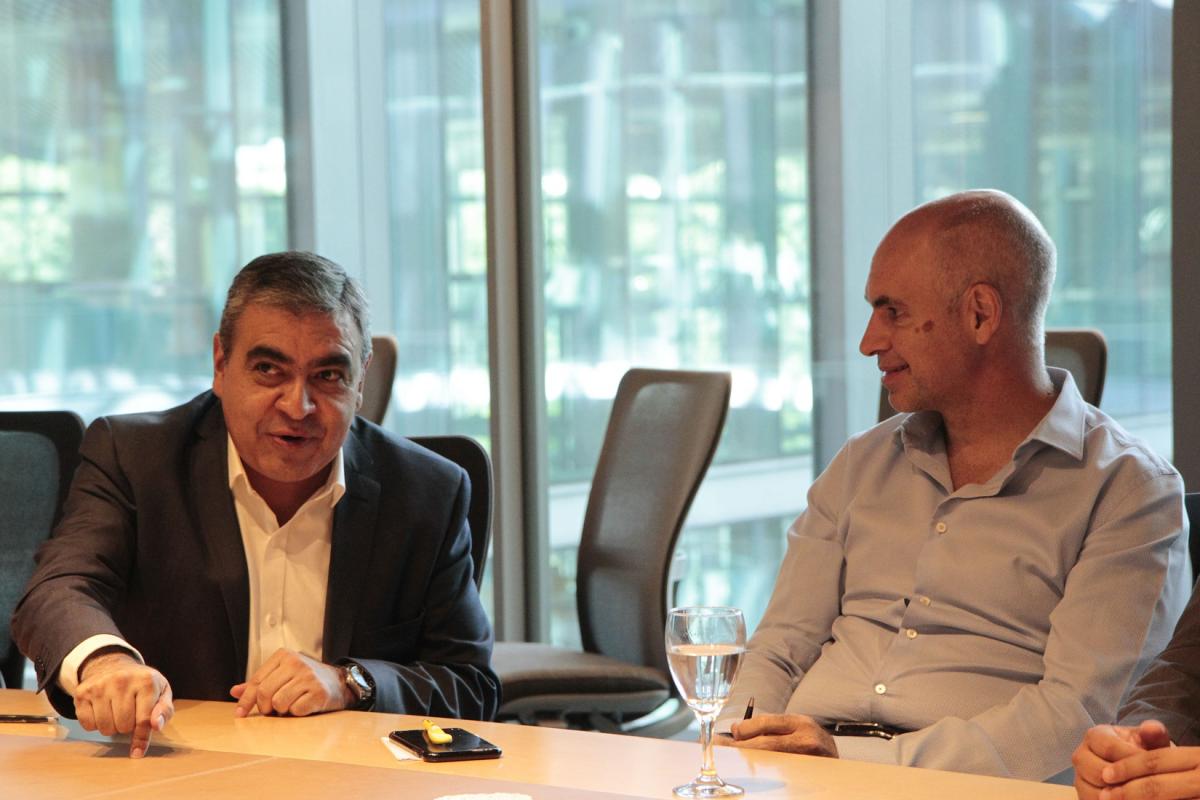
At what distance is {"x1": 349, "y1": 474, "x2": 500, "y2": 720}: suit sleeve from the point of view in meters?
2.29

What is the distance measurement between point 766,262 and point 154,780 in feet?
10.9

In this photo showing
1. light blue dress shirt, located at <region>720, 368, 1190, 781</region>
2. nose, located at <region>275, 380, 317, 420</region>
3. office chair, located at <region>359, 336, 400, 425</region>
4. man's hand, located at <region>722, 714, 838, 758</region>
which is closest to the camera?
man's hand, located at <region>722, 714, 838, 758</region>

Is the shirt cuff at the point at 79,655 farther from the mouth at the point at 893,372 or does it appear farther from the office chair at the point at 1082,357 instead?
the office chair at the point at 1082,357

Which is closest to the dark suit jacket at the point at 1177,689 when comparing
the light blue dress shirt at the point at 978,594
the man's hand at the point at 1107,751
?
the light blue dress shirt at the point at 978,594

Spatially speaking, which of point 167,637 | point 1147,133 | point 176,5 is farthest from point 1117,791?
point 176,5

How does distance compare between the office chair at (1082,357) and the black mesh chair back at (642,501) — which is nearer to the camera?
the office chair at (1082,357)

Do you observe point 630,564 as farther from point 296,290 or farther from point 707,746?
point 707,746

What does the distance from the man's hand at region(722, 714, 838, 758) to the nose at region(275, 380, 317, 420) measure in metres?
0.81

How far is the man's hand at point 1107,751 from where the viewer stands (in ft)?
5.20

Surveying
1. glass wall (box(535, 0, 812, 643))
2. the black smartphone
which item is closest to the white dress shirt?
the black smartphone

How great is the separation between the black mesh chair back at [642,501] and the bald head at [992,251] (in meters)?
0.99

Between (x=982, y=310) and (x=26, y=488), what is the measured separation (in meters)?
1.79

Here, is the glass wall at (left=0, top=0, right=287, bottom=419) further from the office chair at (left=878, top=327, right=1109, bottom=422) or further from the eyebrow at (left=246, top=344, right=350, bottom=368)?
the office chair at (left=878, top=327, right=1109, bottom=422)

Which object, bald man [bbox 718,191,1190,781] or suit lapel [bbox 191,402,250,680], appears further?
suit lapel [bbox 191,402,250,680]
